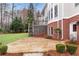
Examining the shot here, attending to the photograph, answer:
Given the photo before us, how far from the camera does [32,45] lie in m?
3.79

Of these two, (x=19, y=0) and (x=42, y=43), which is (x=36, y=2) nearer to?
(x=19, y=0)

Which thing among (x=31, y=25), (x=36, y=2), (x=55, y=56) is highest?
(x=36, y=2)

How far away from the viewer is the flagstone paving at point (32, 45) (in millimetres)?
3779

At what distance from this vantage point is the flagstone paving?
378 centimetres

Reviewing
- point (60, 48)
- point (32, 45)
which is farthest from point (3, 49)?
point (60, 48)

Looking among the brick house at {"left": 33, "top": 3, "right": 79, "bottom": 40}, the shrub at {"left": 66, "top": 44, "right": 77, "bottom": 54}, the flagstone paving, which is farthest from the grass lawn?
the shrub at {"left": 66, "top": 44, "right": 77, "bottom": 54}

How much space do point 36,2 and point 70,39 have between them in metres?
0.62

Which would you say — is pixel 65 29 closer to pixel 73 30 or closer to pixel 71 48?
pixel 73 30

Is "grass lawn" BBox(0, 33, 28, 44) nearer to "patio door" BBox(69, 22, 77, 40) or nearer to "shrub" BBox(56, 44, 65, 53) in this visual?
"shrub" BBox(56, 44, 65, 53)

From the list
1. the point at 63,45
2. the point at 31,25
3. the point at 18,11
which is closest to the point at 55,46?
the point at 63,45

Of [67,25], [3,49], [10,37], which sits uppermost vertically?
[67,25]

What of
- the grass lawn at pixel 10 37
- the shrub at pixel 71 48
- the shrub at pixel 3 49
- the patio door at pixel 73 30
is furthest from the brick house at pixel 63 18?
the shrub at pixel 3 49

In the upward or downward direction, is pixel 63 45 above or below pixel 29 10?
below

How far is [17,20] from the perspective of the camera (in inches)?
150
